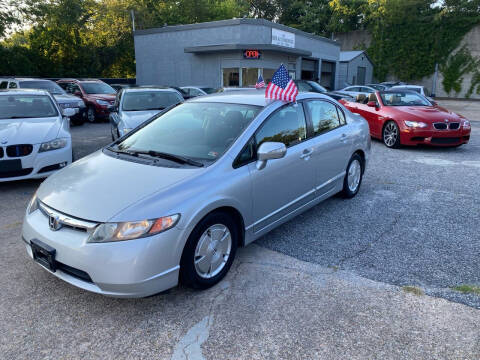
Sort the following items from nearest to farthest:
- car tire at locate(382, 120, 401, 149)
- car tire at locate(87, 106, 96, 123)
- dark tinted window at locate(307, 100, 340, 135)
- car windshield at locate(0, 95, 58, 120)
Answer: dark tinted window at locate(307, 100, 340, 135), car windshield at locate(0, 95, 58, 120), car tire at locate(382, 120, 401, 149), car tire at locate(87, 106, 96, 123)

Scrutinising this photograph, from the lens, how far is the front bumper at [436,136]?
28.2ft

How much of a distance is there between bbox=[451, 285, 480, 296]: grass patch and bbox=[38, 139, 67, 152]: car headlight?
559cm

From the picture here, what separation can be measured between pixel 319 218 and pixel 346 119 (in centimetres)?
151

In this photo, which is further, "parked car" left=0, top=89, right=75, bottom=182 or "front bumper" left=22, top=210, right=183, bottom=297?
"parked car" left=0, top=89, right=75, bottom=182

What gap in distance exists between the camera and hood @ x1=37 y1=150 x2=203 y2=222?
2727 mm

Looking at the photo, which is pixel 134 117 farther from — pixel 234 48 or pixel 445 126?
pixel 234 48

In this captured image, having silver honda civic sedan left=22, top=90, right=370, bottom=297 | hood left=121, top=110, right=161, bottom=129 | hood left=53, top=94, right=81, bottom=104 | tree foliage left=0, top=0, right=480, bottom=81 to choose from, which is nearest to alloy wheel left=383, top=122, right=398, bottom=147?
silver honda civic sedan left=22, top=90, right=370, bottom=297

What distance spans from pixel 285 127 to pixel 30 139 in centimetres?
397

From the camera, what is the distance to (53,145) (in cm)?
580

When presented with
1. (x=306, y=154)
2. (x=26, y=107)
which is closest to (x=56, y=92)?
(x=26, y=107)

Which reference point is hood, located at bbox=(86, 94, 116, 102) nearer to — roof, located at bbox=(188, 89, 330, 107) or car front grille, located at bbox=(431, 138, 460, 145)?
roof, located at bbox=(188, 89, 330, 107)

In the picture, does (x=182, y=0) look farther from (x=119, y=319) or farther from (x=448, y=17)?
(x=119, y=319)

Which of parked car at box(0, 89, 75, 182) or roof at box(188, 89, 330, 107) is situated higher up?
roof at box(188, 89, 330, 107)

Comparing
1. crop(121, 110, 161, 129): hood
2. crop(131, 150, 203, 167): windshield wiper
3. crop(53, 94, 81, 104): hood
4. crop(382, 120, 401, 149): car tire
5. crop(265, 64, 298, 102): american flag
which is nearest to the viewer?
crop(131, 150, 203, 167): windshield wiper
